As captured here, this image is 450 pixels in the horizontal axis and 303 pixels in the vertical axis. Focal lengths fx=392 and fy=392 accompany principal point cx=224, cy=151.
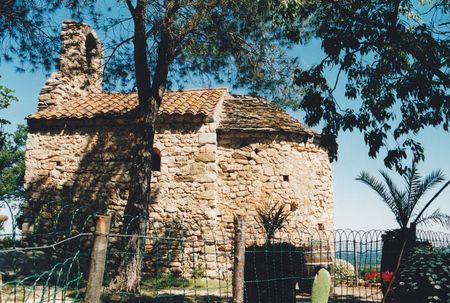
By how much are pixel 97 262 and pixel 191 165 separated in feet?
26.8

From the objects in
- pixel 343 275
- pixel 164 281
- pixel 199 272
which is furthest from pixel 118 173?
pixel 343 275

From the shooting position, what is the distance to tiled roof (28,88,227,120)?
1185cm

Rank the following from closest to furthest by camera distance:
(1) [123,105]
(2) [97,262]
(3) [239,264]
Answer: (2) [97,262], (3) [239,264], (1) [123,105]

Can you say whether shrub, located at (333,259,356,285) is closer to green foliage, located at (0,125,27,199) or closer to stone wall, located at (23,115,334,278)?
stone wall, located at (23,115,334,278)

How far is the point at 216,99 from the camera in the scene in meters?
12.6

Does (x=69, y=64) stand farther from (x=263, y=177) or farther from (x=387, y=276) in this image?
(x=387, y=276)

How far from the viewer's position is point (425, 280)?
602 cm

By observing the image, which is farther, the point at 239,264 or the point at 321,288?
the point at 239,264

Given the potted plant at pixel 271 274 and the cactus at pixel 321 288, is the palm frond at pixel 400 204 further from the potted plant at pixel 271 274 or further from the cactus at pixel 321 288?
the cactus at pixel 321 288

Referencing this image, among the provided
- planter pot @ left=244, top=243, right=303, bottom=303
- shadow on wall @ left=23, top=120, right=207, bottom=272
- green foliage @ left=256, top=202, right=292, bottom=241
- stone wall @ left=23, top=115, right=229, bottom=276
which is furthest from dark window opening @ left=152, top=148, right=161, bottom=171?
planter pot @ left=244, top=243, right=303, bottom=303

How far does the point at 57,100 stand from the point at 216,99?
5.41 metres

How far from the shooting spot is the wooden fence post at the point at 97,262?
329cm

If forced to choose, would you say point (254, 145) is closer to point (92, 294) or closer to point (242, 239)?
point (242, 239)

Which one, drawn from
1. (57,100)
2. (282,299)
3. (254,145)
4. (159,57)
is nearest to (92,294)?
(282,299)
